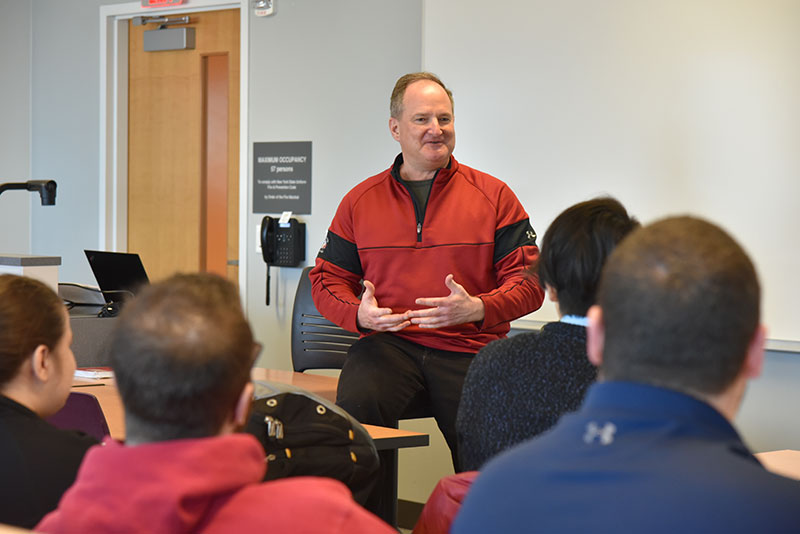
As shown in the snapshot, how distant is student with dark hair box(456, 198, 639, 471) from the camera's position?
5.20 feet

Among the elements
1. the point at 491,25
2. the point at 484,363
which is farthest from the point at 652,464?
the point at 491,25

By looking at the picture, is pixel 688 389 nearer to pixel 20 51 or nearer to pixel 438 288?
pixel 438 288

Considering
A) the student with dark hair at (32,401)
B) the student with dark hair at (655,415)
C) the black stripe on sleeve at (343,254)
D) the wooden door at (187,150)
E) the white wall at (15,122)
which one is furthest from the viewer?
the white wall at (15,122)

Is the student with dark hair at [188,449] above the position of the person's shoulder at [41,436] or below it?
above

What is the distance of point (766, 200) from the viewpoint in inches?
123

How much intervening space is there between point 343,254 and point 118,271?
115cm

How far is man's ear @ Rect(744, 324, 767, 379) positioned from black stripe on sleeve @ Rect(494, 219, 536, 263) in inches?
73.9

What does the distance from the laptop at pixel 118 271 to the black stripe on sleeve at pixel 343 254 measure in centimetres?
97

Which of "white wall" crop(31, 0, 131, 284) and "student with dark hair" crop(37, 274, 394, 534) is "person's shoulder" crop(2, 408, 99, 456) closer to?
"student with dark hair" crop(37, 274, 394, 534)

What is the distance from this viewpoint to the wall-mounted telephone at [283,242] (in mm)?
4523

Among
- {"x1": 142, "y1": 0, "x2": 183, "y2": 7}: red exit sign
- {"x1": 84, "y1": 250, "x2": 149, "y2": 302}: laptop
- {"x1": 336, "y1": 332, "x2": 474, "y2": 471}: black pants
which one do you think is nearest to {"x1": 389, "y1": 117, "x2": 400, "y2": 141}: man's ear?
{"x1": 336, "y1": 332, "x2": 474, "y2": 471}: black pants

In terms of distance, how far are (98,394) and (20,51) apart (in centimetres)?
374

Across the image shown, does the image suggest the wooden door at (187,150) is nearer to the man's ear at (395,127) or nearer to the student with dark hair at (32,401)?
the man's ear at (395,127)

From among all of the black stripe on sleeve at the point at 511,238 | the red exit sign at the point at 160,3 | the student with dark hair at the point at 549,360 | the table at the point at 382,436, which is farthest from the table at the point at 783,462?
the red exit sign at the point at 160,3
